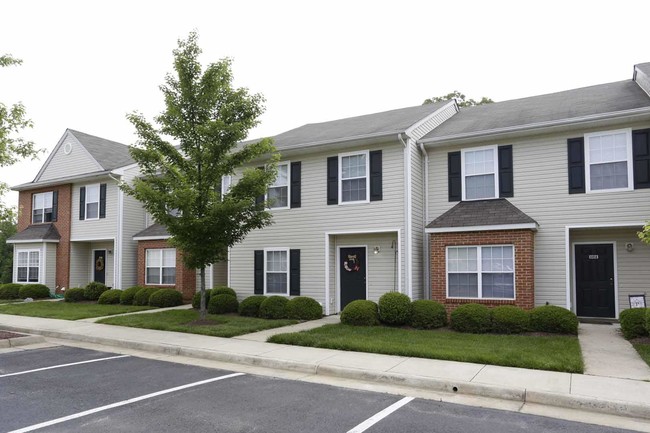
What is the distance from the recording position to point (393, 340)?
10.5 m

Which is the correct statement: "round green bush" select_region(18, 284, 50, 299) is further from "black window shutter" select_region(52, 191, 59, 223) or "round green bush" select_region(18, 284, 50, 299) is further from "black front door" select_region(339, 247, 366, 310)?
"black front door" select_region(339, 247, 366, 310)

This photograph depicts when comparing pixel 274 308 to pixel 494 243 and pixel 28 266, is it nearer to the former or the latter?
pixel 494 243

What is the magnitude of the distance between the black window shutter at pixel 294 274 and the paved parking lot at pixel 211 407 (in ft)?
25.2

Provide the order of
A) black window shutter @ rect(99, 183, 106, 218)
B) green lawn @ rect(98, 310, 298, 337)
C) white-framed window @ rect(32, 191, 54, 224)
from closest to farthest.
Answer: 1. green lawn @ rect(98, 310, 298, 337)
2. black window shutter @ rect(99, 183, 106, 218)
3. white-framed window @ rect(32, 191, 54, 224)

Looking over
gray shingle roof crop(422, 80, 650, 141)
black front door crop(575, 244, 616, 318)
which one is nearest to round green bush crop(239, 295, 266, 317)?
gray shingle roof crop(422, 80, 650, 141)

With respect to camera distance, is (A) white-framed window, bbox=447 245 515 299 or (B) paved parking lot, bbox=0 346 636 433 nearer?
(B) paved parking lot, bbox=0 346 636 433

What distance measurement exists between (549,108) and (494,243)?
16.8 feet

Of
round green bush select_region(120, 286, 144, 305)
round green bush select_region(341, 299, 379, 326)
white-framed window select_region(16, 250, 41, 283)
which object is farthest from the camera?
white-framed window select_region(16, 250, 41, 283)

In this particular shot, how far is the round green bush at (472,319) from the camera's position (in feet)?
38.1

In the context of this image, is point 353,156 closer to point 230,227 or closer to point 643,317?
point 230,227

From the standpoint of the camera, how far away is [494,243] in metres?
13.1

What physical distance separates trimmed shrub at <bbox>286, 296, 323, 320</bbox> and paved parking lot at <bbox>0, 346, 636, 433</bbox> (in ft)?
19.4

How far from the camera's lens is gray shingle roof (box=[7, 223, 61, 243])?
928 inches

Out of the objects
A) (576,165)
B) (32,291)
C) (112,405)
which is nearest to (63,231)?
(32,291)
